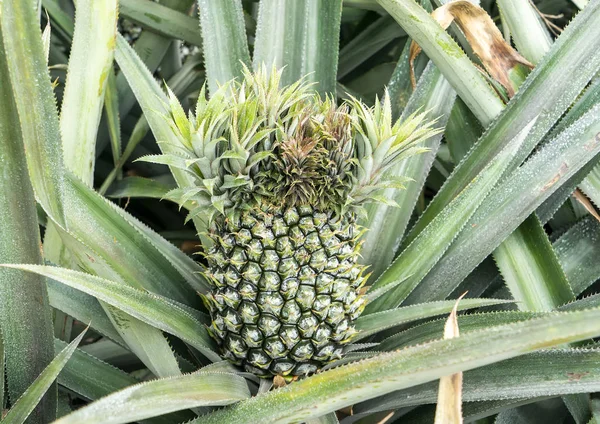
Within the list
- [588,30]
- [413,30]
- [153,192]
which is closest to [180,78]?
[153,192]

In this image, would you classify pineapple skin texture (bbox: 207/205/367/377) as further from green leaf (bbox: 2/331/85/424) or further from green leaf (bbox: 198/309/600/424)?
green leaf (bbox: 2/331/85/424)

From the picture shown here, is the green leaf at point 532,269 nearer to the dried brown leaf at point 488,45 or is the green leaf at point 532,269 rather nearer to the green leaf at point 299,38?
the dried brown leaf at point 488,45

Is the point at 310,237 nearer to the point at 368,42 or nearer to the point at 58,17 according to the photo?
the point at 368,42

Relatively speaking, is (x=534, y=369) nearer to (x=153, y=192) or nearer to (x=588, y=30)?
(x=588, y=30)

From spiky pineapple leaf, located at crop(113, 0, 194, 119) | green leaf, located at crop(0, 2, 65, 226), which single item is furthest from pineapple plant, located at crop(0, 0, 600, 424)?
spiky pineapple leaf, located at crop(113, 0, 194, 119)

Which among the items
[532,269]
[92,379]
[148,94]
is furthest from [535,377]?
[148,94]

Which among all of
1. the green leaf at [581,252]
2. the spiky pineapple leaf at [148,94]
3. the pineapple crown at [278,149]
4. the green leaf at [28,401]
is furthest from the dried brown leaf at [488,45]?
the green leaf at [28,401]

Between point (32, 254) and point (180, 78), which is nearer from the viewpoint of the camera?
point (32, 254)

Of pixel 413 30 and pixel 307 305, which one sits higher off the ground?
pixel 413 30
